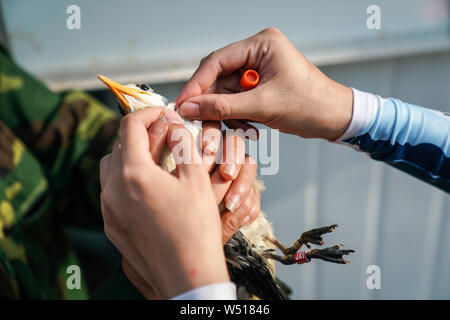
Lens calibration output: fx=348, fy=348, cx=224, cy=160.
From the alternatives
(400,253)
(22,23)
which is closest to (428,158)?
(400,253)

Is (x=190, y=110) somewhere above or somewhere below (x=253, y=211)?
above

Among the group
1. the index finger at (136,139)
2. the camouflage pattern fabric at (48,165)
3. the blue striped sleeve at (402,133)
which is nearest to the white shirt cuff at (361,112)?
the blue striped sleeve at (402,133)

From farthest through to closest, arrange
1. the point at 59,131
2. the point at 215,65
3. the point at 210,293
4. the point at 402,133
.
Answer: the point at 59,131
the point at 402,133
the point at 215,65
the point at 210,293

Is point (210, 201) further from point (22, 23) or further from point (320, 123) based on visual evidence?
point (22, 23)

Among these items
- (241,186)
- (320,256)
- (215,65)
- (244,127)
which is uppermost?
(215,65)

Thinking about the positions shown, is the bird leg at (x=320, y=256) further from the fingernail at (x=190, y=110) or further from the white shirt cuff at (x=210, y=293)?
the fingernail at (x=190, y=110)

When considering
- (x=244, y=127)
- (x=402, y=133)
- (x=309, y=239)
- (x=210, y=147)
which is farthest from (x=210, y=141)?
(x=402, y=133)

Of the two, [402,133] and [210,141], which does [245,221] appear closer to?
[210,141]
